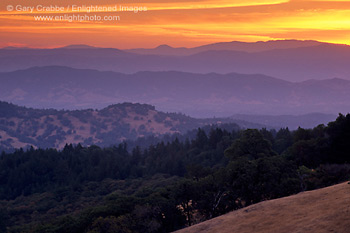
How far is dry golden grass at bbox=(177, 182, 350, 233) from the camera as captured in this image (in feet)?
127

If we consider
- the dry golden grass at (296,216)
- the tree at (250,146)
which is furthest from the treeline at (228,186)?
the dry golden grass at (296,216)

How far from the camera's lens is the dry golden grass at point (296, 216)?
3869 centimetres

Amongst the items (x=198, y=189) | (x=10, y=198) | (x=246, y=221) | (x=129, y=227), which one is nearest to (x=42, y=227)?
(x=129, y=227)

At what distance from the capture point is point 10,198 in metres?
140

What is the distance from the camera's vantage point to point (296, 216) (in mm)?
Result: 43156

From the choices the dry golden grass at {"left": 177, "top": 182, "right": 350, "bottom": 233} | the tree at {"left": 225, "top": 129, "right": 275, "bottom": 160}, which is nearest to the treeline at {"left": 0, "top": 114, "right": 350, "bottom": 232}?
the tree at {"left": 225, "top": 129, "right": 275, "bottom": 160}

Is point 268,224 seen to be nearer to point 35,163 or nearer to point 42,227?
→ point 42,227

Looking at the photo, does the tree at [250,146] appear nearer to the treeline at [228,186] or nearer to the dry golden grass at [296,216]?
the treeline at [228,186]

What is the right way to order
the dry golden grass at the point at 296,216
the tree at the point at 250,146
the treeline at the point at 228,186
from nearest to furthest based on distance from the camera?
the dry golden grass at the point at 296,216 → the treeline at the point at 228,186 → the tree at the point at 250,146

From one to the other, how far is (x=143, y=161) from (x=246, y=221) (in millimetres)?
117473

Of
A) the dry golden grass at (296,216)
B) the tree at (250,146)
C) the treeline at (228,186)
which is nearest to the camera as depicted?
the dry golden grass at (296,216)

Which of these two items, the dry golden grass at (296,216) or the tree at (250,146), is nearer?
the dry golden grass at (296,216)

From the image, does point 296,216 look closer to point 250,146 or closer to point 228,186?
point 228,186

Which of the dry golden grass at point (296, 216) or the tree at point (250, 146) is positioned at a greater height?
the tree at point (250, 146)
